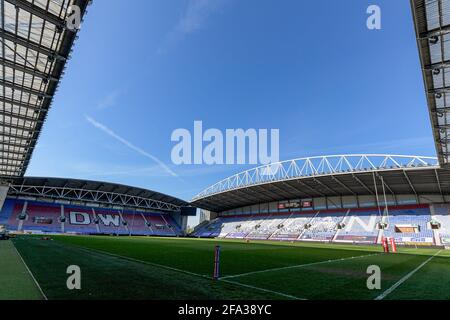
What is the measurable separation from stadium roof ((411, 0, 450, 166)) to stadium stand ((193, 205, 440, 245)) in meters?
27.8

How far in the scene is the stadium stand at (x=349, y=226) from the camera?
149ft

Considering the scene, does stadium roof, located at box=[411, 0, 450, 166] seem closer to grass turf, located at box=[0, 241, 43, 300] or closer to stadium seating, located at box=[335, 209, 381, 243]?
grass turf, located at box=[0, 241, 43, 300]

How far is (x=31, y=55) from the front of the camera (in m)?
18.6

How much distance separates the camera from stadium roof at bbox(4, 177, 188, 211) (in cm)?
6294

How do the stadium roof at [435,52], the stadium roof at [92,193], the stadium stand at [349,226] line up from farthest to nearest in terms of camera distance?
the stadium roof at [92,193] < the stadium stand at [349,226] < the stadium roof at [435,52]

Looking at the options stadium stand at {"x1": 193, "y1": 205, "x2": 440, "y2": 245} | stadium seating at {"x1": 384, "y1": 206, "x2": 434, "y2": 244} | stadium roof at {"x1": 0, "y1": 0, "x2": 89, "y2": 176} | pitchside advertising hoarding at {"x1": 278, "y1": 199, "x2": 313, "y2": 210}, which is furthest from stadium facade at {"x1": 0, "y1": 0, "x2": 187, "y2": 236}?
stadium seating at {"x1": 384, "y1": 206, "x2": 434, "y2": 244}

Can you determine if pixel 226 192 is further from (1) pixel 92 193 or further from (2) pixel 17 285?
(2) pixel 17 285

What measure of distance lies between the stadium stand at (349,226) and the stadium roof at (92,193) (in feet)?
77.1

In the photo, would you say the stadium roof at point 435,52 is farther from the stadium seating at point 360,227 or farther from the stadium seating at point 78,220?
the stadium seating at point 78,220

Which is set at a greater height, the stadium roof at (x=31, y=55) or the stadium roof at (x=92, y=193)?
the stadium roof at (x=31, y=55)

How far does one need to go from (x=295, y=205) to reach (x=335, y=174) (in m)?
20.5

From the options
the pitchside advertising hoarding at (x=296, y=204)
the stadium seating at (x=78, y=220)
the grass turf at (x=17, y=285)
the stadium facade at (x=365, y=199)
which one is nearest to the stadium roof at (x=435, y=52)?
the stadium facade at (x=365, y=199)

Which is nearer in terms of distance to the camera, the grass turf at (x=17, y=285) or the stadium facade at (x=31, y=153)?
the grass turf at (x=17, y=285)

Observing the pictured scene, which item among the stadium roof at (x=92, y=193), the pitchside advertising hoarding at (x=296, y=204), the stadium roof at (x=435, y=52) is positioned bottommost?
the pitchside advertising hoarding at (x=296, y=204)
